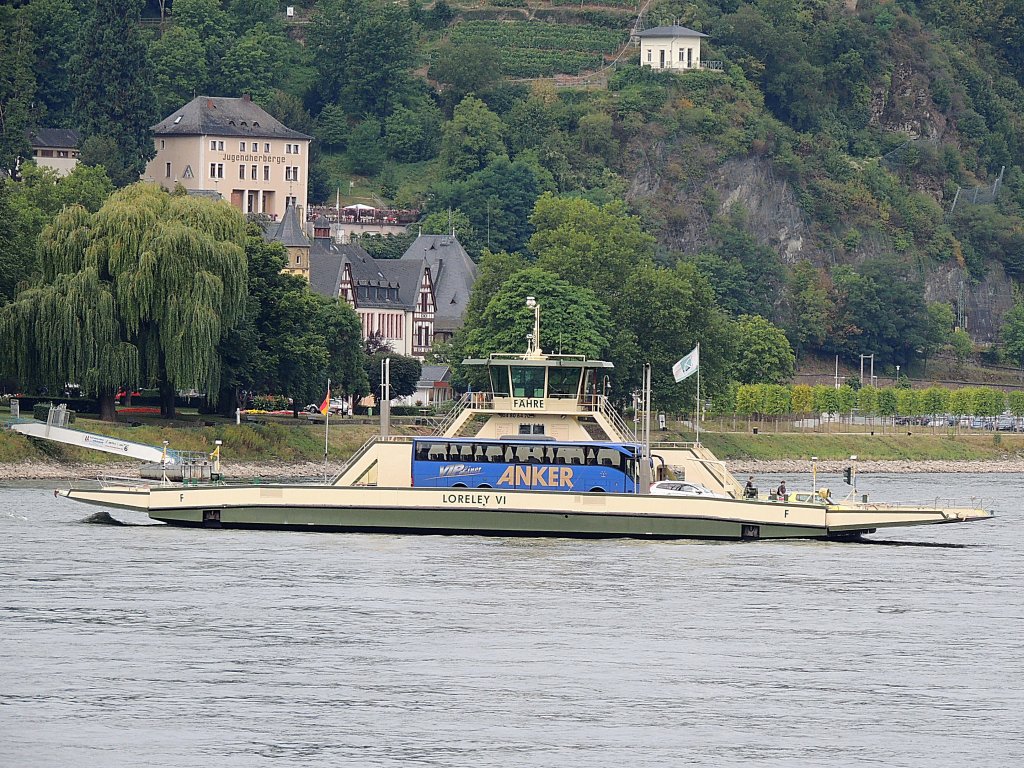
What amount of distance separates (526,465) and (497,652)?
24.1 meters

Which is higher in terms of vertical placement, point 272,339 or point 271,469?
point 272,339

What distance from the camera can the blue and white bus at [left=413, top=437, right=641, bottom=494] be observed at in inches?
2928

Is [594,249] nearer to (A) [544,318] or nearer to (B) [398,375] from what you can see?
(A) [544,318]

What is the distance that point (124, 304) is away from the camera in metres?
112

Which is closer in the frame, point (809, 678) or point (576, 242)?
point (809, 678)

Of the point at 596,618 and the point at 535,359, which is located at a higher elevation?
the point at 535,359

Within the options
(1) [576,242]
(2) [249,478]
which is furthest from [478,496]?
(1) [576,242]

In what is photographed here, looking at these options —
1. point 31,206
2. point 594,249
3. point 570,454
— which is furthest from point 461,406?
point 594,249

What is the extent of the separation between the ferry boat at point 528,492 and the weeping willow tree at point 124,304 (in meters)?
32.3

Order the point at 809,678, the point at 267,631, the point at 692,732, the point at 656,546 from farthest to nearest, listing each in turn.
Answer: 1. the point at 656,546
2. the point at 267,631
3. the point at 809,678
4. the point at 692,732

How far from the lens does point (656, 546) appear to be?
7119cm

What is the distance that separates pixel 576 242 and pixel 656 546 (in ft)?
287

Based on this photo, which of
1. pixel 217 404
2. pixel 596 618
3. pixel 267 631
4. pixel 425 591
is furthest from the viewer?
pixel 217 404

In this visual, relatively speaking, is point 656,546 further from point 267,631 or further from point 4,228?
point 4,228
